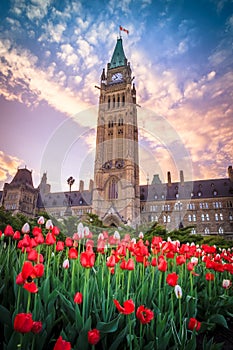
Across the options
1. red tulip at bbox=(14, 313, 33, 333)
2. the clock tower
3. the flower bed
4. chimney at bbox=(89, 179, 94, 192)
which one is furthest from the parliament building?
red tulip at bbox=(14, 313, 33, 333)

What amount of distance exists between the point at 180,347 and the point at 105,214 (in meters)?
36.9

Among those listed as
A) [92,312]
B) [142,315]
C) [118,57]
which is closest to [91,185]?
[118,57]

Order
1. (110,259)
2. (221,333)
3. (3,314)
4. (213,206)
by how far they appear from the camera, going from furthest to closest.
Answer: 1. (213,206)
2. (221,333)
3. (110,259)
4. (3,314)

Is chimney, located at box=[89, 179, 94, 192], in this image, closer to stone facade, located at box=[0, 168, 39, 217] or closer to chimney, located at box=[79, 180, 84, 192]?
chimney, located at box=[79, 180, 84, 192]

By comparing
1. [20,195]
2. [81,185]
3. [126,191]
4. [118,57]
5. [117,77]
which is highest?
[118,57]

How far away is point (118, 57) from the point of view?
188 ft

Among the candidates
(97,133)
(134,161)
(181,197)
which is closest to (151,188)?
(181,197)

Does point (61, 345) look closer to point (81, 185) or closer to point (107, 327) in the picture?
point (107, 327)

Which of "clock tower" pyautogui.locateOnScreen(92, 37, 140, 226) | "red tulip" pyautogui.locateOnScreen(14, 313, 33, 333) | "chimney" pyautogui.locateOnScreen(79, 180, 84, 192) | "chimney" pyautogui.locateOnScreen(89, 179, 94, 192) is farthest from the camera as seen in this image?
"chimney" pyautogui.locateOnScreen(79, 180, 84, 192)

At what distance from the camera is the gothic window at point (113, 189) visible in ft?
135

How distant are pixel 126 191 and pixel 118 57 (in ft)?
124

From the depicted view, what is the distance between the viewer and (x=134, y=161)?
43156mm

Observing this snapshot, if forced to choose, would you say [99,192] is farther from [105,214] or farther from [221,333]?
[221,333]

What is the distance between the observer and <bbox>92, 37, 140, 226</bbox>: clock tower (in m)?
38.8
